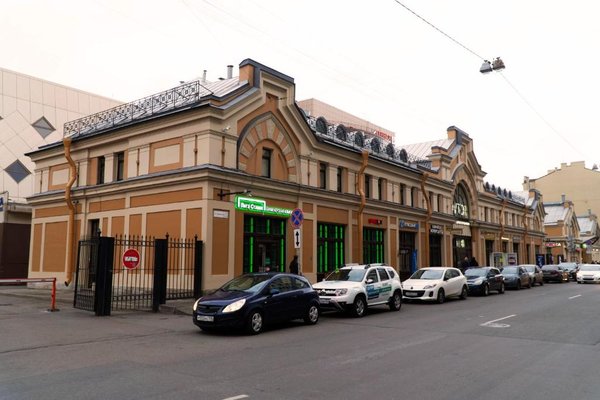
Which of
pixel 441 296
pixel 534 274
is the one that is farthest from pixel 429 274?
pixel 534 274

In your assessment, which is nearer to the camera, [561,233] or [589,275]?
[589,275]

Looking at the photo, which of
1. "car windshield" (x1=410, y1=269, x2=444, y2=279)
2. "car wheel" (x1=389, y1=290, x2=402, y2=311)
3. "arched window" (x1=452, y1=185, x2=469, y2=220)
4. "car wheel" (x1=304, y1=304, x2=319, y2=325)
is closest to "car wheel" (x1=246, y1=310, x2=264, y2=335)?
"car wheel" (x1=304, y1=304, x2=319, y2=325)

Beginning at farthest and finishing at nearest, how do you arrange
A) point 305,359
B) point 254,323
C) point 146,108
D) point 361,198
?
point 361,198 → point 146,108 → point 254,323 → point 305,359

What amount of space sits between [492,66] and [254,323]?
12361mm

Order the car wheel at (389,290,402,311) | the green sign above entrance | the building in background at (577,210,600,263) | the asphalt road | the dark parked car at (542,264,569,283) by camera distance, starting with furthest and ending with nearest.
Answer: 1. the building in background at (577,210,600,263)
2. the dark parked car at (542,264,569,283)
3. the green sign above entrance
4. the car wheel at (389,290,402,311)
5. the asphalt road

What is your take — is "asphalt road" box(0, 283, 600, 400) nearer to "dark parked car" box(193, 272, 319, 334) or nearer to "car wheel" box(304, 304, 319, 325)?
"car wheel" box(304, 304, 319, 325)

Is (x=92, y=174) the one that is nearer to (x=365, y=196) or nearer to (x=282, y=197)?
(x=282, y=197)

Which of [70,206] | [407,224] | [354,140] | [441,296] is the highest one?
[354,140]

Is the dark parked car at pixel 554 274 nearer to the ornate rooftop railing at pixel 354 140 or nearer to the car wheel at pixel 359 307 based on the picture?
the ornate rooftop railing at pixel 354 140

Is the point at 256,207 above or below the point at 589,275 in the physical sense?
above

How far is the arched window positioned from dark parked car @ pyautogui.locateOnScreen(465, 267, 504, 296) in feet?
42.8

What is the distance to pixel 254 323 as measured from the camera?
12.1 meters

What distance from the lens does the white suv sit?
51.7 feet

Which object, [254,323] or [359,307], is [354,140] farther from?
[254,323]
